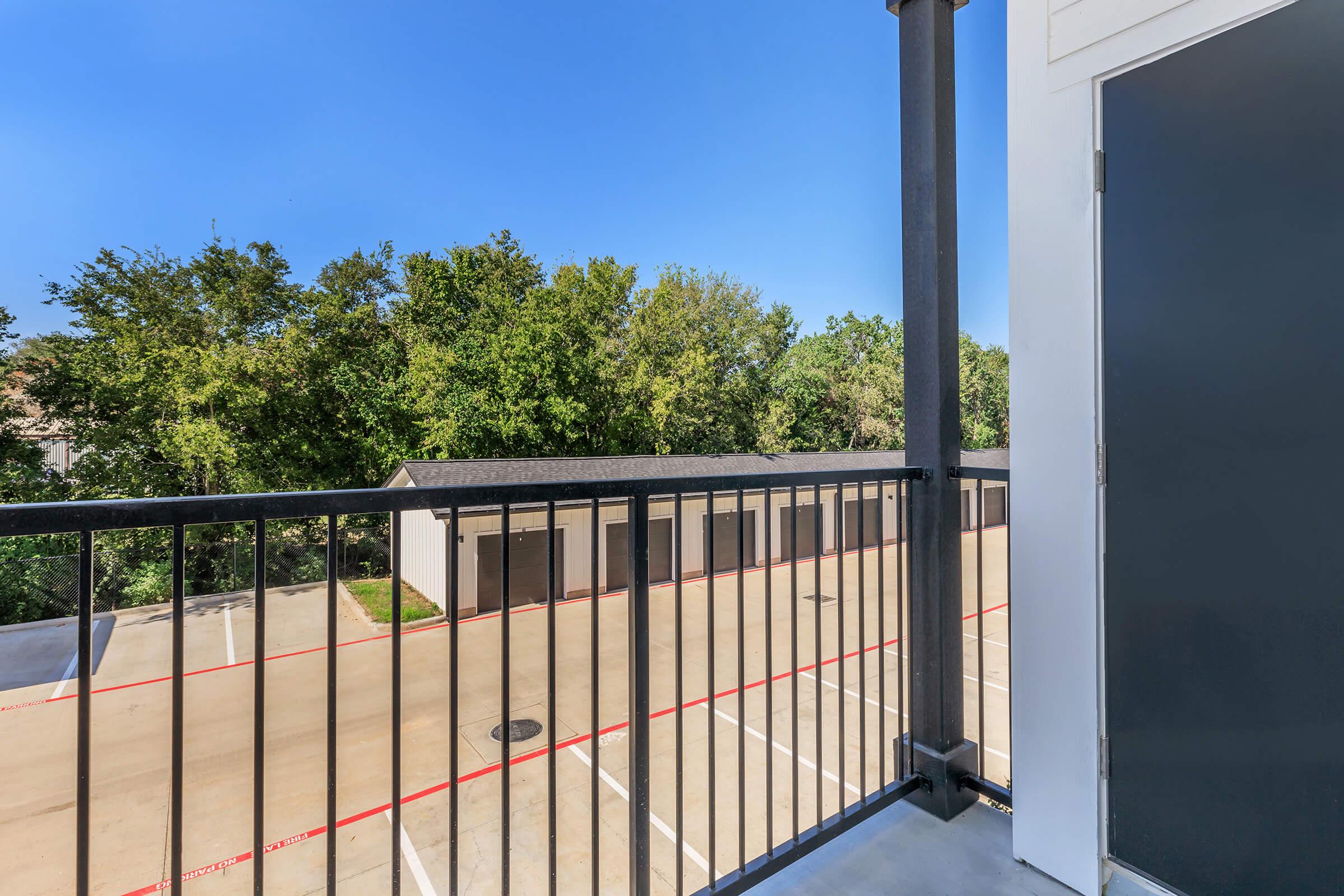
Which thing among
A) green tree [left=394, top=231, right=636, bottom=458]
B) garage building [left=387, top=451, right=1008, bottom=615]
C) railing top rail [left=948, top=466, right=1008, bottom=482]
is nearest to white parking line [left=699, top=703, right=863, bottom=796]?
garage building [left=387, top=451, right=1008, bottom=615]

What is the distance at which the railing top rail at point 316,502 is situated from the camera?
58 cm

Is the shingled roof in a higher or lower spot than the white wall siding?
higher

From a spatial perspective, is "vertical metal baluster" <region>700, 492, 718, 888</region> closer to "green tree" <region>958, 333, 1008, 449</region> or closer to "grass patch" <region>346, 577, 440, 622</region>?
"green tree" <region>958, 333, 1008, 449</region>

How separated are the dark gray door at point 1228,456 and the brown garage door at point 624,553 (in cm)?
847

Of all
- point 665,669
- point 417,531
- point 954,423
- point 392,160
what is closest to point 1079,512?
point 954,423

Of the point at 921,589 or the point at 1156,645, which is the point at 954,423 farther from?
the point at 1156,645

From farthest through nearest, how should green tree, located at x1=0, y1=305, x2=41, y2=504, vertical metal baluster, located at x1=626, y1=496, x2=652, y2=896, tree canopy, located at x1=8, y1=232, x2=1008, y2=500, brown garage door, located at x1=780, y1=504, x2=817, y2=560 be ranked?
tree canopy, located at x1=8, y1=232, x2=1008, y2=500 < brown garage door, located at x1=780, y1=504, x2=817, y2=560 < green tree, located at x1=0, y1=305, x2=41, y2=504 < vertical metal baluster, located at x1=626, y1=496, x2=652, y2=896

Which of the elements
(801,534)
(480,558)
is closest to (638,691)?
(480,558)

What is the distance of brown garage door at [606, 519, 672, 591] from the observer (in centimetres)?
1074

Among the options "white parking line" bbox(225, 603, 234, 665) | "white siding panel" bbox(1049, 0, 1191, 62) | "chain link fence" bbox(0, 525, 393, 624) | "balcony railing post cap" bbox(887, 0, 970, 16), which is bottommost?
"white parking line" bbox(225, 603, 234, 665)

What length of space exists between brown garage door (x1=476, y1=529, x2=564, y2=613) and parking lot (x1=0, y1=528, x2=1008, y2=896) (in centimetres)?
69

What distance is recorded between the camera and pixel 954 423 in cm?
155

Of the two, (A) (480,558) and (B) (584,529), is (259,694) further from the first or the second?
(B) (584,529)

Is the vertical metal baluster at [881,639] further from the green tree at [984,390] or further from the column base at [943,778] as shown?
the green tree at [984,390]
